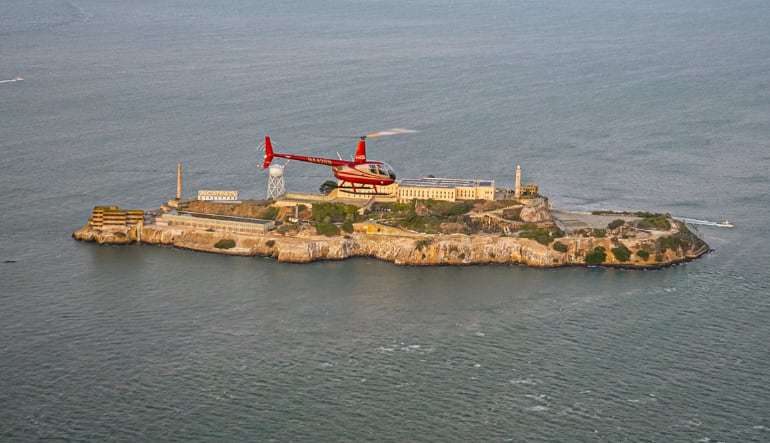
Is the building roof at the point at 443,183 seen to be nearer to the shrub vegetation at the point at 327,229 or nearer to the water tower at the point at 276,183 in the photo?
the shrub vegetation at the point at 327,229

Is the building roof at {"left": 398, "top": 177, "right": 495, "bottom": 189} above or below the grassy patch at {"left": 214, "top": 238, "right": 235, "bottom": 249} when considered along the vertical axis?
above

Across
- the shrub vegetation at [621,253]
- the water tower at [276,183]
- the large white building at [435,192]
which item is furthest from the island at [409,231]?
the water tower at [276,183]

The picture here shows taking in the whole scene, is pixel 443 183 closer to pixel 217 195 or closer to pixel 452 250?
pixel 452 250

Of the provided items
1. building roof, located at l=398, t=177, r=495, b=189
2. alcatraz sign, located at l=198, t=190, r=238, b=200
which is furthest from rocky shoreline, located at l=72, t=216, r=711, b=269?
building roof, located at l=398, t=177, r=495, b=189

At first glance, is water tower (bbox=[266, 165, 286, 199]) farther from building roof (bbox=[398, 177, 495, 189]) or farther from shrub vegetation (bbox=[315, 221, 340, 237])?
building roof (bbox=[398, 177, 495, 189])

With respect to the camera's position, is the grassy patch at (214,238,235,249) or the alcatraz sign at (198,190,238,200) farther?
the alcatraz sign at (198,190,238,200)

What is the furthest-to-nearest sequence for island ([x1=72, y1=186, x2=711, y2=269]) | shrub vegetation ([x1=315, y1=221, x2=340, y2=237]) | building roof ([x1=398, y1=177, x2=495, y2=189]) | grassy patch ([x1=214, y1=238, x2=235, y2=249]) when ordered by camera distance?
building roof ([x1=398, y1=177, x2=495, y2=189]), grassy patch ([x1=214, y1=238, x2=235, y2=249]), shrub vegetation ([x1=315, y1=221, x2=340, y2=237]), island ([x1=72, y1=186, x2=711, y2=269])

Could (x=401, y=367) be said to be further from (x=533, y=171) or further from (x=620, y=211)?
(x=533, y=171)

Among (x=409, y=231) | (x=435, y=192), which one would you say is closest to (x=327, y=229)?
(x=409, y=231)

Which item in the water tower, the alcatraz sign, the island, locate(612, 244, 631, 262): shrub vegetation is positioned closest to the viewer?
locate(612, 244, 631, 262): shrub vegetation
